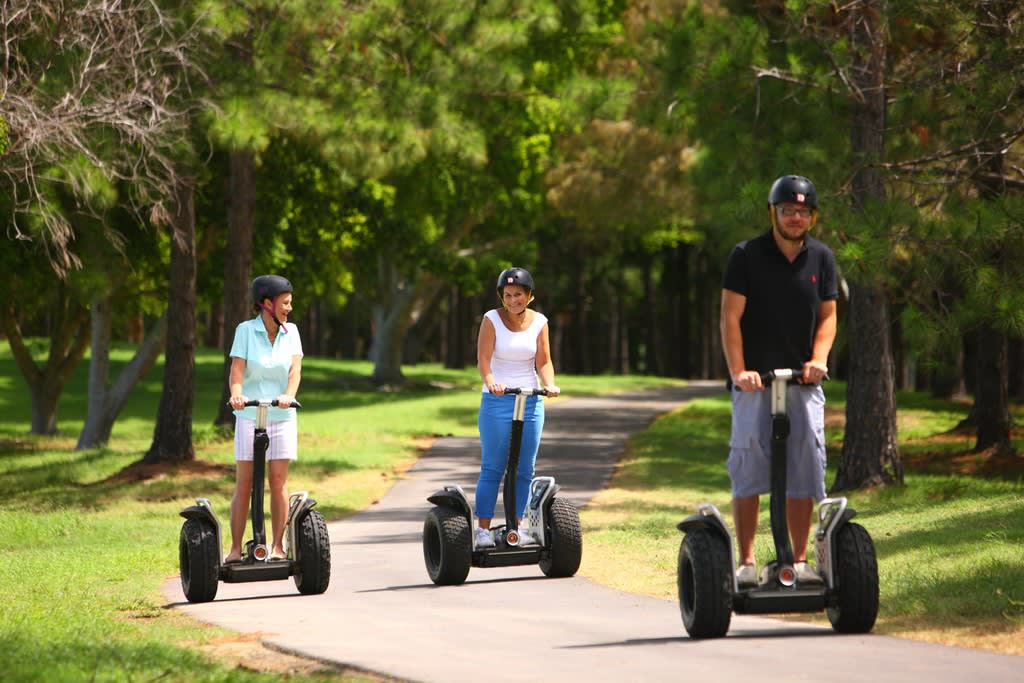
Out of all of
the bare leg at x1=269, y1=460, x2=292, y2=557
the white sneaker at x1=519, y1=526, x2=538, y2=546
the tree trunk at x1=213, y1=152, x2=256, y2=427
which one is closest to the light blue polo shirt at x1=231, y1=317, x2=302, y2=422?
the bare leg at x1=269, y1=460, x2=292, y2=557

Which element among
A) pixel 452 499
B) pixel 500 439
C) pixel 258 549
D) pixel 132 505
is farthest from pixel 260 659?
pixel 132 505

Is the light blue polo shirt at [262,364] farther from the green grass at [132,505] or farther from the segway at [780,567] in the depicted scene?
the segway at [780,567]

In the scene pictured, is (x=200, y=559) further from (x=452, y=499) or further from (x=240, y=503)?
(x=452, y=499)

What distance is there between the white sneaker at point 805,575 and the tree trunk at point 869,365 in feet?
36.0

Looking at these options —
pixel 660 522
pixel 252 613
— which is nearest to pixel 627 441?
pixel 660 522

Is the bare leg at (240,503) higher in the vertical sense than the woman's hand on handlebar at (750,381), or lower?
lower

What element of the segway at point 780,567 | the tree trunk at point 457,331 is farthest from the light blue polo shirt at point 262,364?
the tree trunk at point 457,331

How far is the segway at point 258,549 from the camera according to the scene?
9.85m

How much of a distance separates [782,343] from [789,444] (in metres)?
0.49

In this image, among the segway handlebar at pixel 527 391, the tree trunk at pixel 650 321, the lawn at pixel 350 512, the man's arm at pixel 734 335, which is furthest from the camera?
the tree trunk at pixel 650 321

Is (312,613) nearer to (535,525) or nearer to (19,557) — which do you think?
(535,525)

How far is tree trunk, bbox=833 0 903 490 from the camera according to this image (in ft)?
60.2

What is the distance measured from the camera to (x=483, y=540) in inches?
420

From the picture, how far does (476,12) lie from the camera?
21469 mm
